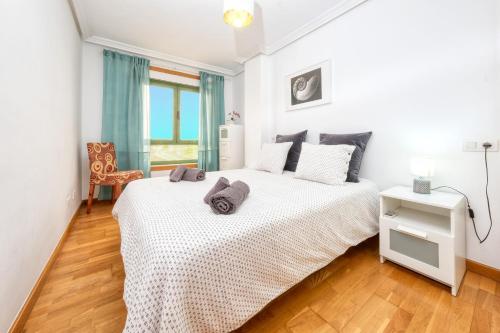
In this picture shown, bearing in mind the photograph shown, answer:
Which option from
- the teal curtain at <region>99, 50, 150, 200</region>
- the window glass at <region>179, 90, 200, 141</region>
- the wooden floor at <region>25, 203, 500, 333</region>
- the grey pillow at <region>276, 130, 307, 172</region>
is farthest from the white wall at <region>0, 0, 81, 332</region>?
the grey pillow at <region>276, 130, 307, 172</region>

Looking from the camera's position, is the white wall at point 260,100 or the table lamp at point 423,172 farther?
the white wall at point 260,100

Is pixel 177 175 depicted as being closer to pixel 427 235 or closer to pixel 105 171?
pixel 105 171

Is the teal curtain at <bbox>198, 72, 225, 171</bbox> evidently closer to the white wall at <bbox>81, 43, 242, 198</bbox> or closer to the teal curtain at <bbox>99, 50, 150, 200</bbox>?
the teal curtain at <bbox>99, 50, 150, 200</bbox>

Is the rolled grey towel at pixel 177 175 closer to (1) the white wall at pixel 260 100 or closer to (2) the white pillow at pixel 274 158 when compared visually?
(2) the white pillow at pixel 274 158

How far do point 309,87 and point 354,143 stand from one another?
41.8 inches

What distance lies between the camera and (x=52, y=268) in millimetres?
1550

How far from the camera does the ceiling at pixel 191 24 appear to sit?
2.36 metres

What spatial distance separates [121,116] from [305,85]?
288 centimetres

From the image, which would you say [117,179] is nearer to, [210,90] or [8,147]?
[8,147]

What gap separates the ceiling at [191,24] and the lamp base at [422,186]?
75.9 inches

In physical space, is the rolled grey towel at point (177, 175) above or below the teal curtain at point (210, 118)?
below

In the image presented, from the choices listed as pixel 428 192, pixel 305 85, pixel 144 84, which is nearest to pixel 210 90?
pixel 144 84

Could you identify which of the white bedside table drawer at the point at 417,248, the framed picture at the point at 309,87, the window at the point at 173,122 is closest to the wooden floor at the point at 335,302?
the white bedside table drawer at the point at 417,248

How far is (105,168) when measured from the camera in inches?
118
